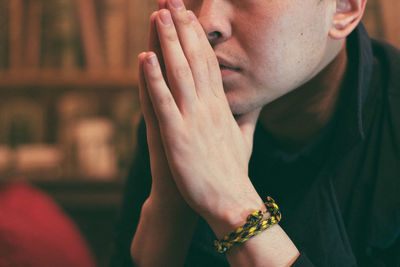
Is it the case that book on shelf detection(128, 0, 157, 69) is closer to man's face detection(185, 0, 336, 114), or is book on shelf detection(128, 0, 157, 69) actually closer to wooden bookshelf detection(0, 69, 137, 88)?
wooden bookshelf detection(0, 69, 137, 88)

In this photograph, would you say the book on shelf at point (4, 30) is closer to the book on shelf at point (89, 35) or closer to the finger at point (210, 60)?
the book on shelf at point (89, 35)

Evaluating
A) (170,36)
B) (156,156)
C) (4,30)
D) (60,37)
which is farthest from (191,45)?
(4,30)

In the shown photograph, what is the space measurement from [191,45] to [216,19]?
0.08 metres

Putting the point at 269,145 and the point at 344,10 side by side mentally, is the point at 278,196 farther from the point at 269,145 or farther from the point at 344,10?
the point at 344,10

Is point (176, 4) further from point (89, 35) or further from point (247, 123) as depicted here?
point (89, 35)

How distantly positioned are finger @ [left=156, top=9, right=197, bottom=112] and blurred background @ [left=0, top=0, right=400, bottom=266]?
1247mm

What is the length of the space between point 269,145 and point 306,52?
0.32 meters

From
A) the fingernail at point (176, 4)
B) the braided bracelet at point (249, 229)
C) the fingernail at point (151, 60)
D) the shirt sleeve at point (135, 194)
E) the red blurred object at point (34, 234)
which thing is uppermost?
the fingernail at point (176, 4)

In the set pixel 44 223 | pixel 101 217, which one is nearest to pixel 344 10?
pixel 44 223

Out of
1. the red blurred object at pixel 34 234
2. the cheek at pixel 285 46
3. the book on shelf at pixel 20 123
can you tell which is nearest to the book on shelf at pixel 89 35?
the book on shelf at pixel 20 123

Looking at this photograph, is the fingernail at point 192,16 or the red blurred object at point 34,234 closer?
the fingernail at point 192,16

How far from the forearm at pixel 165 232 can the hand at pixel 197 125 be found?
0.57 feet

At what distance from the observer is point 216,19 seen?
2.83ft

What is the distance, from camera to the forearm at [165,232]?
99 cm
